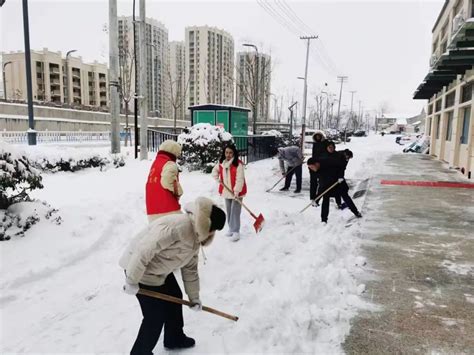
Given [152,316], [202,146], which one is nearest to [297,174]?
[202,146]

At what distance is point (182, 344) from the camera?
3.26 metres

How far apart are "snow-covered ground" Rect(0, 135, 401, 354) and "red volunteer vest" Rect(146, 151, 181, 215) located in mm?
941

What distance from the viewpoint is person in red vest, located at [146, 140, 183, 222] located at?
15.1 feet

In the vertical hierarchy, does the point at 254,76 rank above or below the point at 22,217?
above

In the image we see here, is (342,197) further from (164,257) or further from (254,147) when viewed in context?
(254,147)

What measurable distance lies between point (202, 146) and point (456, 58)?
9114 millimetres

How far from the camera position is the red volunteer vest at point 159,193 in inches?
182

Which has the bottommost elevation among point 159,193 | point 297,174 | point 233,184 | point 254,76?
point 297,174

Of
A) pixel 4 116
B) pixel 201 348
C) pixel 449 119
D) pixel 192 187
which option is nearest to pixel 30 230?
pixel 201 348

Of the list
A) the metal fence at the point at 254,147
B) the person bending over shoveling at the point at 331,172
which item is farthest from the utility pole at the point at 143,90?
the person bending over shoveling at the point at 331,172

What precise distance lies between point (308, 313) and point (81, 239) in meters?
3.47

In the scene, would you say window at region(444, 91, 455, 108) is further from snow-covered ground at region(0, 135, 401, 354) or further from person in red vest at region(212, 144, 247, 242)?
person in red vest at region(212, 144, 247, 242)

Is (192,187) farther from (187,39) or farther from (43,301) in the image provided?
(187,39)

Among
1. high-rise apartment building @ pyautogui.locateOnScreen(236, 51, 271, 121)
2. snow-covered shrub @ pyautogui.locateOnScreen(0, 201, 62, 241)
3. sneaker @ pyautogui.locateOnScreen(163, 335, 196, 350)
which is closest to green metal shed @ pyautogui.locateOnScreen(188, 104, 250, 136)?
snow-covered shrub @ pyautogui.locateOnScreen(0, 201, 62, 241)
